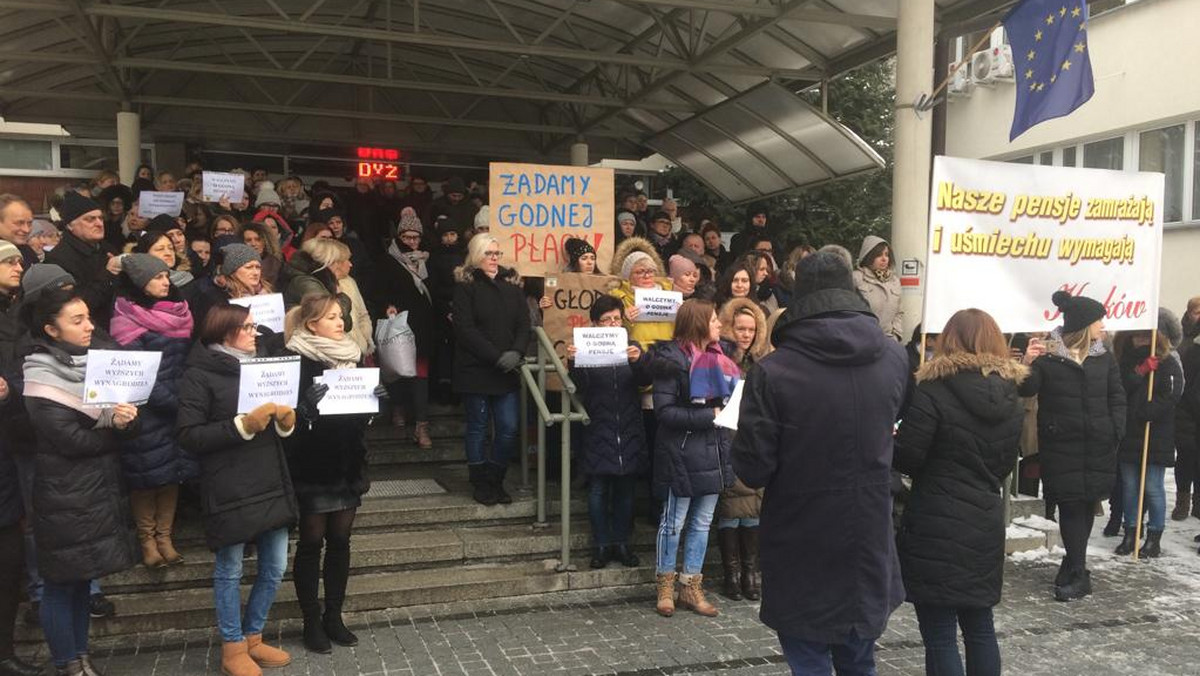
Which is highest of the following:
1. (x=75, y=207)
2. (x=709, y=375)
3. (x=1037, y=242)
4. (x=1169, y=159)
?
(x=1169, y=159)

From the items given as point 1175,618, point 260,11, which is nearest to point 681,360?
point 1175,618

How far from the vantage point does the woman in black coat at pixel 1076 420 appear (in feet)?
20.6

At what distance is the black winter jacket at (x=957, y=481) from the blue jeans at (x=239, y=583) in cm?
307

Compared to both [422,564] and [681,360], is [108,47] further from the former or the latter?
[681,360]

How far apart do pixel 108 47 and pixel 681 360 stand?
10.0 meters

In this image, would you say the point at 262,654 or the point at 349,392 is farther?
the point at 262,654

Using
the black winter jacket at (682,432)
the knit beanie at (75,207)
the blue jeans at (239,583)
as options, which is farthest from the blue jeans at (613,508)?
the knit beanie at (75,207)

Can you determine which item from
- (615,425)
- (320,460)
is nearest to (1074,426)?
(615,425)

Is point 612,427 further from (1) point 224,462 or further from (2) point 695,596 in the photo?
(1) point 224,462

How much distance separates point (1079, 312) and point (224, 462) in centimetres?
537

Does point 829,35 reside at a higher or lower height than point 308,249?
higher

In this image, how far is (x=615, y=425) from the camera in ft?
20.0

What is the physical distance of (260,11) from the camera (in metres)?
12.7

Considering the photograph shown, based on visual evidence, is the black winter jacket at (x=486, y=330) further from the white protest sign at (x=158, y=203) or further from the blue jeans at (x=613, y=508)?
the white protest sign at (x=158, y=203)
